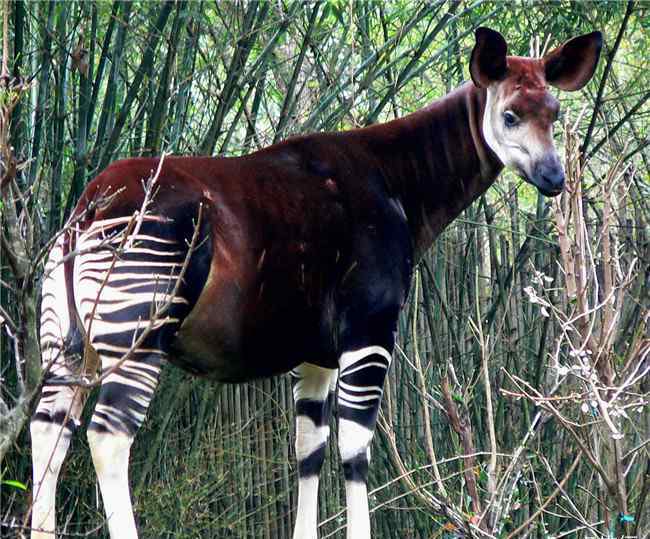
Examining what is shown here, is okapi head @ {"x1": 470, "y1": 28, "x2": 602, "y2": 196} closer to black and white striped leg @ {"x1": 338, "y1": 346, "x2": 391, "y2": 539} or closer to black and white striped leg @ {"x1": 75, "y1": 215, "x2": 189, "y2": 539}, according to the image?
black and white striped leg @ {"x1": 338, "y1": 346, "x2": 391, "y2": 539}

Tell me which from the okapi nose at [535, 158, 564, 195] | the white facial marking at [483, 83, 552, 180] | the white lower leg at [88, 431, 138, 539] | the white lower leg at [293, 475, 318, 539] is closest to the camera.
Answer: the white lower leg at [88, 431, 138, 539]

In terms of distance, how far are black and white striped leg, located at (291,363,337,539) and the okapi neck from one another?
0.60 m

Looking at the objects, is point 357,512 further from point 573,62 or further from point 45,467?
point 573,62

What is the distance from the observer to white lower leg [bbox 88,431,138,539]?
2.96m

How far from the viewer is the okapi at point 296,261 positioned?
3.04 metres

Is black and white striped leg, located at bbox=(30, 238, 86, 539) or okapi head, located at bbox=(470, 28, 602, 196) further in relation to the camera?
okapi head, located at bbox=(470, 28, 602, 196)

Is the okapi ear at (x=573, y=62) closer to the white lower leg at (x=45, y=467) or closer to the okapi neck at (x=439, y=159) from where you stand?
the okapi neck at (x=439, y=159)

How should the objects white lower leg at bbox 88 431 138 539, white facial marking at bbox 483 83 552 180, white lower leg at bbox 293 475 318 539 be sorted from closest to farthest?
1. white lower leg at bbox 88 431 138 539
2. white facial marking at bbox 483 83 552 180
3. white lower leg at bbox 293 475 318 539

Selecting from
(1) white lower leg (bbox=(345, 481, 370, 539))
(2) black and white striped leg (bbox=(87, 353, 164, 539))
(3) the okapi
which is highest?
(3) the okapi

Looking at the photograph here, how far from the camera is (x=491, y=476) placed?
10.4 ft

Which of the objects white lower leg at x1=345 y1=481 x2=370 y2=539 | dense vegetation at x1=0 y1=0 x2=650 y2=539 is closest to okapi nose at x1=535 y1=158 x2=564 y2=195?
dense vegetation at x1=0 y1=0 x2=650 y2=539

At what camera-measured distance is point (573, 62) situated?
12.6 feet

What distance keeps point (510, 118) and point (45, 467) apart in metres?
1.89

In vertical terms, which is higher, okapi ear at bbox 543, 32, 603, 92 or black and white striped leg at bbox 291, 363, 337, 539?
okapi ear at bbox 543, 32, 603, 92
